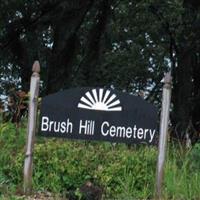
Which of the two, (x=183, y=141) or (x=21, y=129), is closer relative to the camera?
(x=21, y=129)

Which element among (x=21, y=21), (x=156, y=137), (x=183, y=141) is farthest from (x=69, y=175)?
(x=21, y=21)

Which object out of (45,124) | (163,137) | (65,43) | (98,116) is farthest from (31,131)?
(65,43)

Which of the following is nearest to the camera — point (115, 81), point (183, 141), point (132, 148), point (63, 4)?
point (132, 148)

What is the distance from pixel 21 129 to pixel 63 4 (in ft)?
34.9

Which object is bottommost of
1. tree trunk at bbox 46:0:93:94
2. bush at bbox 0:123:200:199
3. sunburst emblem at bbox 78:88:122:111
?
bush at bbox 0:123:200:199

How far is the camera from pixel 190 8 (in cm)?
1830

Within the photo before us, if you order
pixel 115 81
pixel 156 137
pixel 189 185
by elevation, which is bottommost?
pixel 189 185

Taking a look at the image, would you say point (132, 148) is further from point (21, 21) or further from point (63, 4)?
point (21, 21)

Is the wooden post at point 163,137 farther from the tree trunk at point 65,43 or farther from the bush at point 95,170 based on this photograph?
the tree trunk at point 65,43

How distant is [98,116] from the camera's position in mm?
6992

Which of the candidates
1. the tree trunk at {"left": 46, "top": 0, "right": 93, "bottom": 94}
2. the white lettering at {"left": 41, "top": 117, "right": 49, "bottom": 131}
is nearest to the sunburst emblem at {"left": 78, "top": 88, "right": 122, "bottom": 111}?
the white lettering at {"left": 41, "top": 117, "right": 49, "bottom": 131}

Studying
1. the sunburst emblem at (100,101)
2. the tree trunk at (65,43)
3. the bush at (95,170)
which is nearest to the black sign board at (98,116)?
the sunburst emblem at (100,101)

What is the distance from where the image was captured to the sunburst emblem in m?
7.01

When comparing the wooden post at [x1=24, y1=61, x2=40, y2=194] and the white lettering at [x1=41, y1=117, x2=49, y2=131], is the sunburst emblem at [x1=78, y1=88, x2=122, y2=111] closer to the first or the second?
the white lettering at [x1=41, y1=117, x2=49, y2=131]
